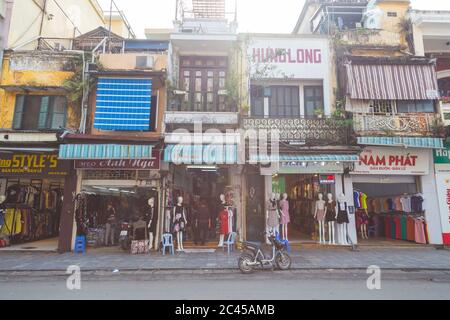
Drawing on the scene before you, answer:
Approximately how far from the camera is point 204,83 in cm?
1440

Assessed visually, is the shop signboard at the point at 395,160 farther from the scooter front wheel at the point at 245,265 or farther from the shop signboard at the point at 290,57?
the scooter front wheel at the point at 245,265

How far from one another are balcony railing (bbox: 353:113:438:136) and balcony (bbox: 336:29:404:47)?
3.82 metres

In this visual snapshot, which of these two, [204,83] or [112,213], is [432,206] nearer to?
[204,83]

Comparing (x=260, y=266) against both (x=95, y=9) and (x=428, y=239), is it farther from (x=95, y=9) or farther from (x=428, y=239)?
(x=95, y=9)

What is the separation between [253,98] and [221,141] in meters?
3.36

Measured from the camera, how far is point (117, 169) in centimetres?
1234

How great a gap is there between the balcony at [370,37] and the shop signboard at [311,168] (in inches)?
243

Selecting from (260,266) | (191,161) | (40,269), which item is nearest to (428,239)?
(260,266)

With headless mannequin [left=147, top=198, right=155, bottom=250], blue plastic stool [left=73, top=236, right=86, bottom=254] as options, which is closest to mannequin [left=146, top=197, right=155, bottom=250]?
headless mannequin [left=147, top=198, right=155, bottom=250]

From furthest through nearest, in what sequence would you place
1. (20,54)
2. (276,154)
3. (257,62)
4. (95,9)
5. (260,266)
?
(95,9), (257,62), (20,54), (276,154), (260,266)

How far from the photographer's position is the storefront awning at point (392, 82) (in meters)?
13.1

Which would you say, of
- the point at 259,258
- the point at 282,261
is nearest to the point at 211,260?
the point at 259,258

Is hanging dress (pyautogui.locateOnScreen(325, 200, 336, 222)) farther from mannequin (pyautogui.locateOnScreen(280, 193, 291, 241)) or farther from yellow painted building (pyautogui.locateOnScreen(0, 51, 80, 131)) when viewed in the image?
yellow painted building (pyautogui.locateOnScreen(0, 51, 80, 131))

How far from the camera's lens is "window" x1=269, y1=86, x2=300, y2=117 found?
14.1 meters
